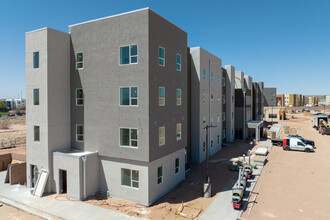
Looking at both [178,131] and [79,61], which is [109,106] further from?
[178,131]

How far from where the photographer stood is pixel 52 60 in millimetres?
17453

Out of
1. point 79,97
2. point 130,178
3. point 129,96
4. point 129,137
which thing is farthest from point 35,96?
point 130,178

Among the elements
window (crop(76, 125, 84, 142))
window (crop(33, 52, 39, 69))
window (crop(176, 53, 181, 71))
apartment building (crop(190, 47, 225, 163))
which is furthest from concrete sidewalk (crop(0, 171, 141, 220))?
apartment building (crop(190, 47, 225, 163))

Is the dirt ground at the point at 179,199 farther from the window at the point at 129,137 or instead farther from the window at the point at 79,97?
the window at the point at 79,97

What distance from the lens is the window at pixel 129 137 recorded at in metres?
15.5

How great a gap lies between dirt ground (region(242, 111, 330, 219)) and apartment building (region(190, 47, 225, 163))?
25.4ft

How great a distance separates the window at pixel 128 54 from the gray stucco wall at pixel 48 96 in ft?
20.2

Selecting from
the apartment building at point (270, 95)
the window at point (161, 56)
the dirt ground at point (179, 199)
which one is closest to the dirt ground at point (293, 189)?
the dirt ground at point (179, 199)

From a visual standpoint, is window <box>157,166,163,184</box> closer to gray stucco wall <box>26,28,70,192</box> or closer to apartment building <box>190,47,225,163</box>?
gray stucco wall <box>26,28,70,192</box>

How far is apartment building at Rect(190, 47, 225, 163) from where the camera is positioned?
2564 cm

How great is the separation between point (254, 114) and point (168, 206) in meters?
41.9

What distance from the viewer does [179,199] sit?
16047 millimetres

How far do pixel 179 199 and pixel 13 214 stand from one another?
12004 millimetres

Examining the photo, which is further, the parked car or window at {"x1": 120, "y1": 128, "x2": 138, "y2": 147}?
the parked car
